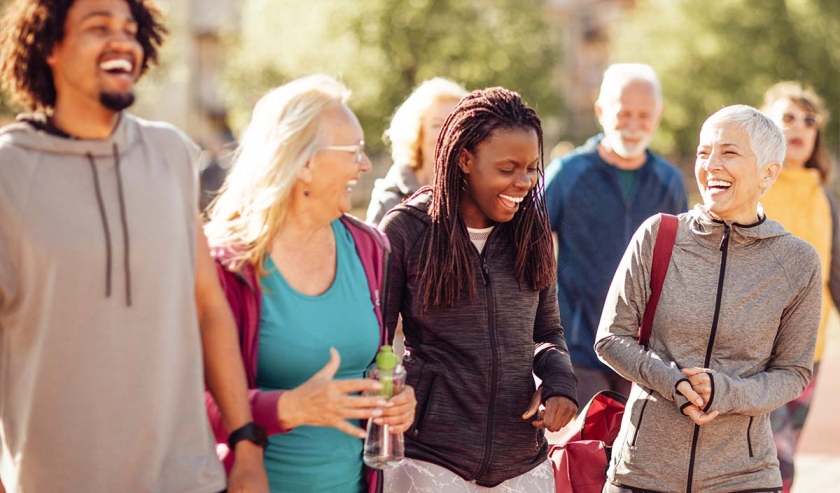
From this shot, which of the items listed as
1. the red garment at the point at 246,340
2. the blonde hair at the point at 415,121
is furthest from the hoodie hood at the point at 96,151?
the blonde hair at the point at 415,121

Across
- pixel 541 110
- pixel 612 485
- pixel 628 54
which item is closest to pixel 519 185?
pixel 612 485

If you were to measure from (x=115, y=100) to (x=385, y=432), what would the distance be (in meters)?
1.20

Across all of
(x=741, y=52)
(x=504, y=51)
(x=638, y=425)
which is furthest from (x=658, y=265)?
(x=741, y=52)

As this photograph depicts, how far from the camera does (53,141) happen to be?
100 inches

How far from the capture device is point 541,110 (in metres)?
28.6

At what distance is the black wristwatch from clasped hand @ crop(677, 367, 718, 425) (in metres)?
1.41

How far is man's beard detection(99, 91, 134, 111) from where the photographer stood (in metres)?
2.62

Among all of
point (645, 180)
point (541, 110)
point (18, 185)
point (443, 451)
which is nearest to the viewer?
point (18, 185)

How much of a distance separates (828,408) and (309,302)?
7.48m

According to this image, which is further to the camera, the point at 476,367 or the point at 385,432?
the point at 476,367

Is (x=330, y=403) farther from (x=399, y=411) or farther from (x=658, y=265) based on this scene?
(x=658, y=265)

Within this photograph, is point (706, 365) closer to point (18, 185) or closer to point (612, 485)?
point (612, 485)

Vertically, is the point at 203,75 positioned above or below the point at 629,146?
below

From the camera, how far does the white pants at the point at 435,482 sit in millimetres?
3426
